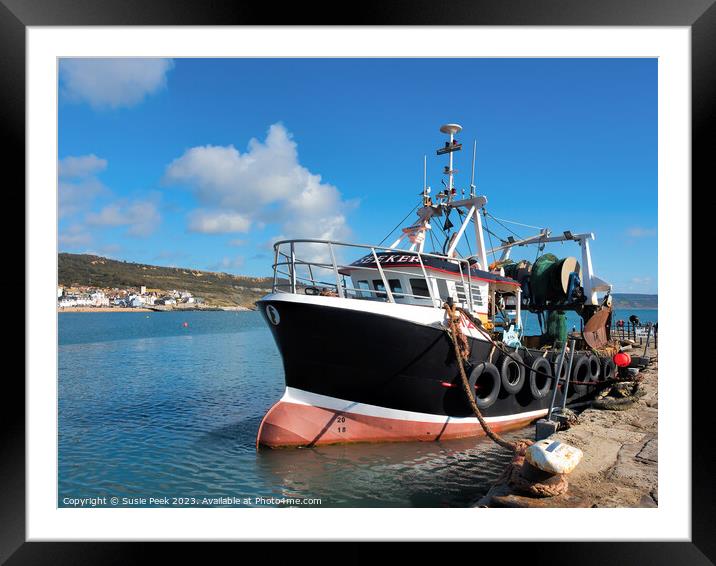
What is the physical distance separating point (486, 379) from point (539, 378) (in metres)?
2.16

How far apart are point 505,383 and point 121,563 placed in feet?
23.7

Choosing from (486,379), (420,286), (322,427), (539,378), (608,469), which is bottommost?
(322,427)

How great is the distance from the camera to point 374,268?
9.55m

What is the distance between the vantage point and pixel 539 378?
10.8m

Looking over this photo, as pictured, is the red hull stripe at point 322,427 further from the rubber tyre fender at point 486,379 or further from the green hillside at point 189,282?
the green hillside at point 189,282

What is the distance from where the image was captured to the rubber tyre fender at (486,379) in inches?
342

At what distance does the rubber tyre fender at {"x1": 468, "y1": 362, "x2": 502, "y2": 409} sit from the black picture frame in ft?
12.8

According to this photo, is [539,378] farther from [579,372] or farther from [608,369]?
[608,369]

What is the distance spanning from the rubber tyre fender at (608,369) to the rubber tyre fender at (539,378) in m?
3.09

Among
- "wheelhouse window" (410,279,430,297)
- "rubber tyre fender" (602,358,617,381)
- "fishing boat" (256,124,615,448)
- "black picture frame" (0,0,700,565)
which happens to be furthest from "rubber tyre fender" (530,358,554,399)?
"black picture frame" (0,0,700,565)

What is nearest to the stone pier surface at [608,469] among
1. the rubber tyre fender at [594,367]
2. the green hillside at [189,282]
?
the rubber tyre fender at [594,367]

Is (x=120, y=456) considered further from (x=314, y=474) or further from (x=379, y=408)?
(x=379, y=408)

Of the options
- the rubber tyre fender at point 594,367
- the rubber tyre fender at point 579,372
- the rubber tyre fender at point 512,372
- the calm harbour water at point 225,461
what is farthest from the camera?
the rubber tyre fender at point 594,367

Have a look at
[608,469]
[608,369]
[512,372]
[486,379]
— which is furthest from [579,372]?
[608,469]
